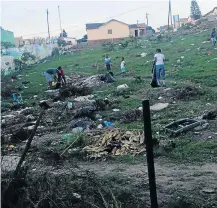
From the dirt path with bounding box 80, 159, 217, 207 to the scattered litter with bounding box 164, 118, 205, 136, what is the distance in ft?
4.00

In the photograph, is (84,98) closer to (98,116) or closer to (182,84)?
(98,116)

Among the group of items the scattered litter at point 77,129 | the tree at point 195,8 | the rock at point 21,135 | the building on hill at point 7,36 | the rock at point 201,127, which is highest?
the tree at point 195,8

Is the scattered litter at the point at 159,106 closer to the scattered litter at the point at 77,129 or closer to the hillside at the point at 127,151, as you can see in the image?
the hillside at the point at 127,151

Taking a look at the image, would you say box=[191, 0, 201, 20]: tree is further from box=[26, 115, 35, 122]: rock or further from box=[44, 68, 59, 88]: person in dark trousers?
box=[26, 115, 35, 122]: rock

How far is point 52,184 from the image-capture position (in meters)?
3.57

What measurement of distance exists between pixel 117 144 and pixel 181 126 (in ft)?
4.80

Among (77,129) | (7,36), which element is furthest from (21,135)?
(7,36)

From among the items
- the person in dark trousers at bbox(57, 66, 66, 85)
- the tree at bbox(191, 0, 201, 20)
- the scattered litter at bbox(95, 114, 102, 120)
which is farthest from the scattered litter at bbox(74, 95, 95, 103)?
the tree at bbox(191, 0, 201, 20)

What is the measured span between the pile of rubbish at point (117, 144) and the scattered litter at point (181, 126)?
0.64m

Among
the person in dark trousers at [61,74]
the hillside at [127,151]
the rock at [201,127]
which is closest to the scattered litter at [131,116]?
the hillside at [127,151]

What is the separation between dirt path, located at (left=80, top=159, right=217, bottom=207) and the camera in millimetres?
4344

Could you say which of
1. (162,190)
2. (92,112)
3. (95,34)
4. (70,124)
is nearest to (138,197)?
(162,190)

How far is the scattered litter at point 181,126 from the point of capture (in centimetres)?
667

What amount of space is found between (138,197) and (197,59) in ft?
43.6
